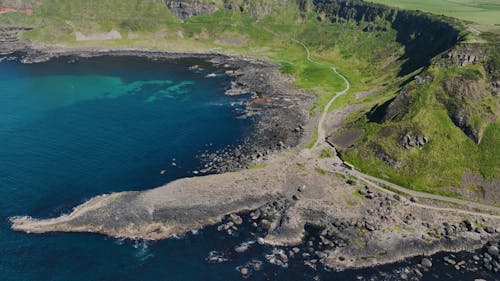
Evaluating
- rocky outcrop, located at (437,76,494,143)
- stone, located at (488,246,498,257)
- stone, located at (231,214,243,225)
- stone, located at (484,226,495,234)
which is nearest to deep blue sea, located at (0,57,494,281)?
stone, located at (231,214,243,225)

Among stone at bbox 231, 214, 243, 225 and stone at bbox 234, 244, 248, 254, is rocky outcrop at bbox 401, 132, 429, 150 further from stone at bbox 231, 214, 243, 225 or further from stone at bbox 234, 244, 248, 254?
stone at bbox 234, 244, 248, 254

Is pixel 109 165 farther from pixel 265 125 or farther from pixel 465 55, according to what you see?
pixel 465 55

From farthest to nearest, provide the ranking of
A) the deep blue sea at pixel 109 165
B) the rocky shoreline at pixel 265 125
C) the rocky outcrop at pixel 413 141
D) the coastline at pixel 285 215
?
the rocky shoreline at pixel 265 125 < the rocky outcrop at pixel 413 141 < the coastline at pixel 285 215 < the deep blue sea at pixel 109 165

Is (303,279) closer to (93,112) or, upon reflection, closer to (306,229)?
(306,229)

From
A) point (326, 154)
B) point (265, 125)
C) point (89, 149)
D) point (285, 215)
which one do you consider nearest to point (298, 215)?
point (285, 215)

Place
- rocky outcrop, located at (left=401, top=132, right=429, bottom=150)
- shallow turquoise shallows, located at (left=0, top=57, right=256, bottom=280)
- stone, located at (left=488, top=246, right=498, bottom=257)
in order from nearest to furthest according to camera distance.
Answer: shallow turquoise shallows, located at (left=0, top=57, right=256, bottom=280), stone, located at (left=488, top=246, right=498, bottom=257), rocky outcrop, located at (left=401, top=132, right=429, bottom=150)

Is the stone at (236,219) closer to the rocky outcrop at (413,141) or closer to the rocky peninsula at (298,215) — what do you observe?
the rocky peninsula at (298,215)

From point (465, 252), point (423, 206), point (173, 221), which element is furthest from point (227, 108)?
point (465, 252)

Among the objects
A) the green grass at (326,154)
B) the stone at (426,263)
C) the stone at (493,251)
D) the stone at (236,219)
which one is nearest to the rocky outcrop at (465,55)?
the green grass at (326,154)

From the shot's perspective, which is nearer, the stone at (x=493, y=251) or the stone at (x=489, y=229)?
the stone at (x=493, y=251)
